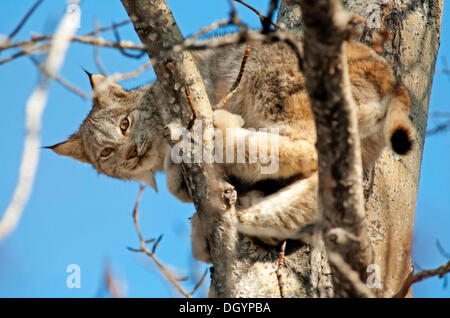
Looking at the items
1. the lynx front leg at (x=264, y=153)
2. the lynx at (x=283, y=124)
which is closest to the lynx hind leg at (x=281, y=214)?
the lynx at (x=283, y=124)

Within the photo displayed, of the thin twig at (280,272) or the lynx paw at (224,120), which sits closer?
the thin twig at (280,272)

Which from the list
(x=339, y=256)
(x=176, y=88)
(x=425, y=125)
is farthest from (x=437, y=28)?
(x=339, y=256)

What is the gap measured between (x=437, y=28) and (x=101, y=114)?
3079 millimetres

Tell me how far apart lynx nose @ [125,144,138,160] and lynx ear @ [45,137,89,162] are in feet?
2.47

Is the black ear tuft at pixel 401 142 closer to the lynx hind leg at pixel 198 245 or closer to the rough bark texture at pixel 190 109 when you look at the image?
the rough bark texture at pixel 190 109

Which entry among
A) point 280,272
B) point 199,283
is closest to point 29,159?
point 280,272

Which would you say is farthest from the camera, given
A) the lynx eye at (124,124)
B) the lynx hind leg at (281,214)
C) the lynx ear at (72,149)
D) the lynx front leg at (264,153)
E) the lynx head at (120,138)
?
the lynx ear at (72,149)

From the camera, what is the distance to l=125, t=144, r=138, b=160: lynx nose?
174 inches

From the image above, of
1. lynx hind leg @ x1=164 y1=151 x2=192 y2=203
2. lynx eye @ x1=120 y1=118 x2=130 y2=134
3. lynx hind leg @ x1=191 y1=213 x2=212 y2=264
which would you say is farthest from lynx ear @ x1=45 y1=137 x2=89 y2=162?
lynx hind leg @ x1=191 y1=213 x2=212 y2=264

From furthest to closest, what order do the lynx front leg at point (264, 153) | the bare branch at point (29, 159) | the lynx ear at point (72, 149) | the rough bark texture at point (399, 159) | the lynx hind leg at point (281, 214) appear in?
the lynx ear at point (72, 149)
the lynx front leg at point (264, 153)
the rough bark texture at point (399, 159)
the lynx hind leg at point (281, 214)
the bare branch at point (29, 159)

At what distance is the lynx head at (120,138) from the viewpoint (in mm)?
4402

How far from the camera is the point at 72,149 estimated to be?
16.4ft

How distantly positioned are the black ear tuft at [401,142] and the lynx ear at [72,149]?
3038 mm

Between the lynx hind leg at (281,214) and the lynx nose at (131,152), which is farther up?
the lynx nose at (131,152)
